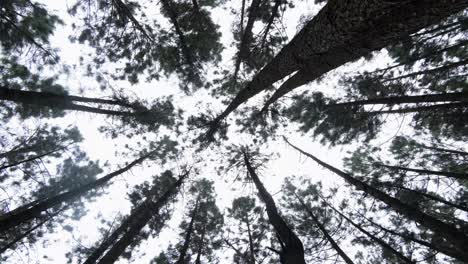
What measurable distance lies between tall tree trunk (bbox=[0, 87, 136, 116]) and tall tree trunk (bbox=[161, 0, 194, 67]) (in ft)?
8.93

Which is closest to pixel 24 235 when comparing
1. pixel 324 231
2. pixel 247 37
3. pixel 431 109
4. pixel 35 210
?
pixel 35 210

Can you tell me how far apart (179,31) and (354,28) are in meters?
6.42

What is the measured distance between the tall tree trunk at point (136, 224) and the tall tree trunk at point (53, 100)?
12.3 feet

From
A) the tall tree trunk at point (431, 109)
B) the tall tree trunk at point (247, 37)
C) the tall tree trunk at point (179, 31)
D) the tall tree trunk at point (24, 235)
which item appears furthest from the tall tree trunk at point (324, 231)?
the tall tree trunk at point (24, 235)

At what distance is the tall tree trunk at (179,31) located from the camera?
296 inches

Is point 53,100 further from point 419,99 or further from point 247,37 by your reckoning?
point 419,99

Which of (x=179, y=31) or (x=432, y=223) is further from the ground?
(x=179, y=31)

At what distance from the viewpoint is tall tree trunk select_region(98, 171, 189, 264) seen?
7.90m

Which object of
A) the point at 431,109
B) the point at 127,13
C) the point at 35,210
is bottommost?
the point at 35,210

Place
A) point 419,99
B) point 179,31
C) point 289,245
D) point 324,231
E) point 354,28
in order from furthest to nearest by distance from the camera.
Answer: point 324,231 → point 179,31 → point 419,99 → point 289,245 → point 354,28

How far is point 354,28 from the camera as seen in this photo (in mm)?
Result: 3045

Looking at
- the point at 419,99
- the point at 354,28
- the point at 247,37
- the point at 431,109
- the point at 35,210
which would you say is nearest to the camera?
the point at 354,28

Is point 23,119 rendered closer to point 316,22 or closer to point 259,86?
point 259,86

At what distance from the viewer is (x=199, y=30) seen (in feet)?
28.2
